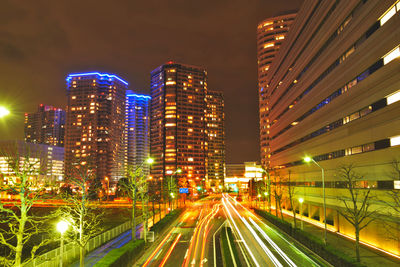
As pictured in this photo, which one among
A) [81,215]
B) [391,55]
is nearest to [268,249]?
[81,215]

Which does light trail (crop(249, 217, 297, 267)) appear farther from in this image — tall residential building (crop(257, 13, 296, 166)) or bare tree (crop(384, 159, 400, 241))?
tall residential building (crop(257, 13, 296, 166))

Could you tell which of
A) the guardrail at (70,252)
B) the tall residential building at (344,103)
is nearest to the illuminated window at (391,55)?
the tall residential building at (344,103)

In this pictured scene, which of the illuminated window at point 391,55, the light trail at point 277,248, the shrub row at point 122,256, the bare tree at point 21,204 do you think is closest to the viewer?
the bare tree at point 21,204

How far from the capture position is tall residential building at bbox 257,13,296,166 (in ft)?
518

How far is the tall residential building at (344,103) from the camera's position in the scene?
31031mm

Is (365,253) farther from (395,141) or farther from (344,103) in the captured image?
(344,103)

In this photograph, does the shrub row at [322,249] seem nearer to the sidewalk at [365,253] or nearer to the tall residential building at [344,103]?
the sidewalk at [365,253]

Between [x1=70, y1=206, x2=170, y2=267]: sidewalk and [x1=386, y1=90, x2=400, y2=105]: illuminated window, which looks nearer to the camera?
[x1=70, y1=206, x2=170, y2=267]: sidewalk

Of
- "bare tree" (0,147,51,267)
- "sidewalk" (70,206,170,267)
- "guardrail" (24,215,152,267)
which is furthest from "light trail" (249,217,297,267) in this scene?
"bare tree" (0,147,51,267)

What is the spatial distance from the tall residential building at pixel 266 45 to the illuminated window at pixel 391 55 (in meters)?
127

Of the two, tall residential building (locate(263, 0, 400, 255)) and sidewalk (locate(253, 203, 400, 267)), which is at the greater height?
tall residential building (locate(263, 0, 400, 255))

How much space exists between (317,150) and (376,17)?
26.0 metres

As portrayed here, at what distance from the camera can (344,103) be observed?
41719mm

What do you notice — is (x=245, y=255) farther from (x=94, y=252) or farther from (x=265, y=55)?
(x=265, y=55)
